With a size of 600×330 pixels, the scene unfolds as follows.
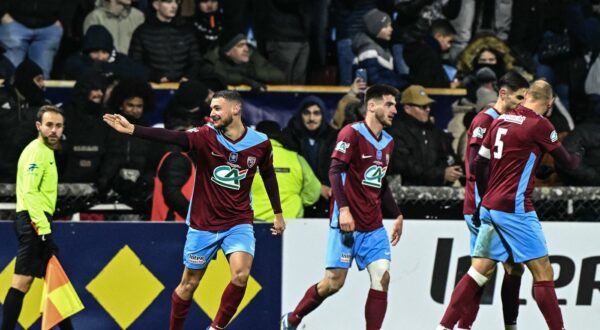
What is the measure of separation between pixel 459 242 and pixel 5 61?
5012 millimetres

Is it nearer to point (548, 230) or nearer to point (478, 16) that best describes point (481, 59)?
point (478, 16)

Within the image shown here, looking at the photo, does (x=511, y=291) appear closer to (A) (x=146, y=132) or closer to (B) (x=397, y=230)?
(B) (x=397, y=230)

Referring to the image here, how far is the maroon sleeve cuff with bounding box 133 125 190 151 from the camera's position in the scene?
1034cm

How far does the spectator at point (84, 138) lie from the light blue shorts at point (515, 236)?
12.7 ft

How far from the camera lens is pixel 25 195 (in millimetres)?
11625

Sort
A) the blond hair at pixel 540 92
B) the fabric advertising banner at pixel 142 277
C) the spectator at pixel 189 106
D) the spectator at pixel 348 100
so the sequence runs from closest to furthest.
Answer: the blond hair at pixel 540 92, the fabric advertising banner at pixel 142 277, the spectator at pixel 189 106, the spectator at pixel 348 100

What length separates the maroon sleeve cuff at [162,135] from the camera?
33.9 ft

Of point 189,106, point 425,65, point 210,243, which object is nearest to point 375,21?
point 425,65

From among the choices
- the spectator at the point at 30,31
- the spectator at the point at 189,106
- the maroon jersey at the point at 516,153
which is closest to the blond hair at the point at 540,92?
the maroon jersey at the point at 516,153

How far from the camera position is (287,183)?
1252cm

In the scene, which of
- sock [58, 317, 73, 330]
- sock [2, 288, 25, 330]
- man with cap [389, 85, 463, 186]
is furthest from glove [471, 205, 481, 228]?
→ sock [2, 288, 25, 330]

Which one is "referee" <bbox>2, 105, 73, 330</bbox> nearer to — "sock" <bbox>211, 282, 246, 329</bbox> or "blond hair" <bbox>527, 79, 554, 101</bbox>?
"sock" <bbox>211, 282, 246, 329</bbox>

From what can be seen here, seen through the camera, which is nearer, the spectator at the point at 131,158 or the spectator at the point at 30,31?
the spectator at the point at 131,158

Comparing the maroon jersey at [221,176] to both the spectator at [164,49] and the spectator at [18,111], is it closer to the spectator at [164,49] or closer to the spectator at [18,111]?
the spectator at [18,111]
